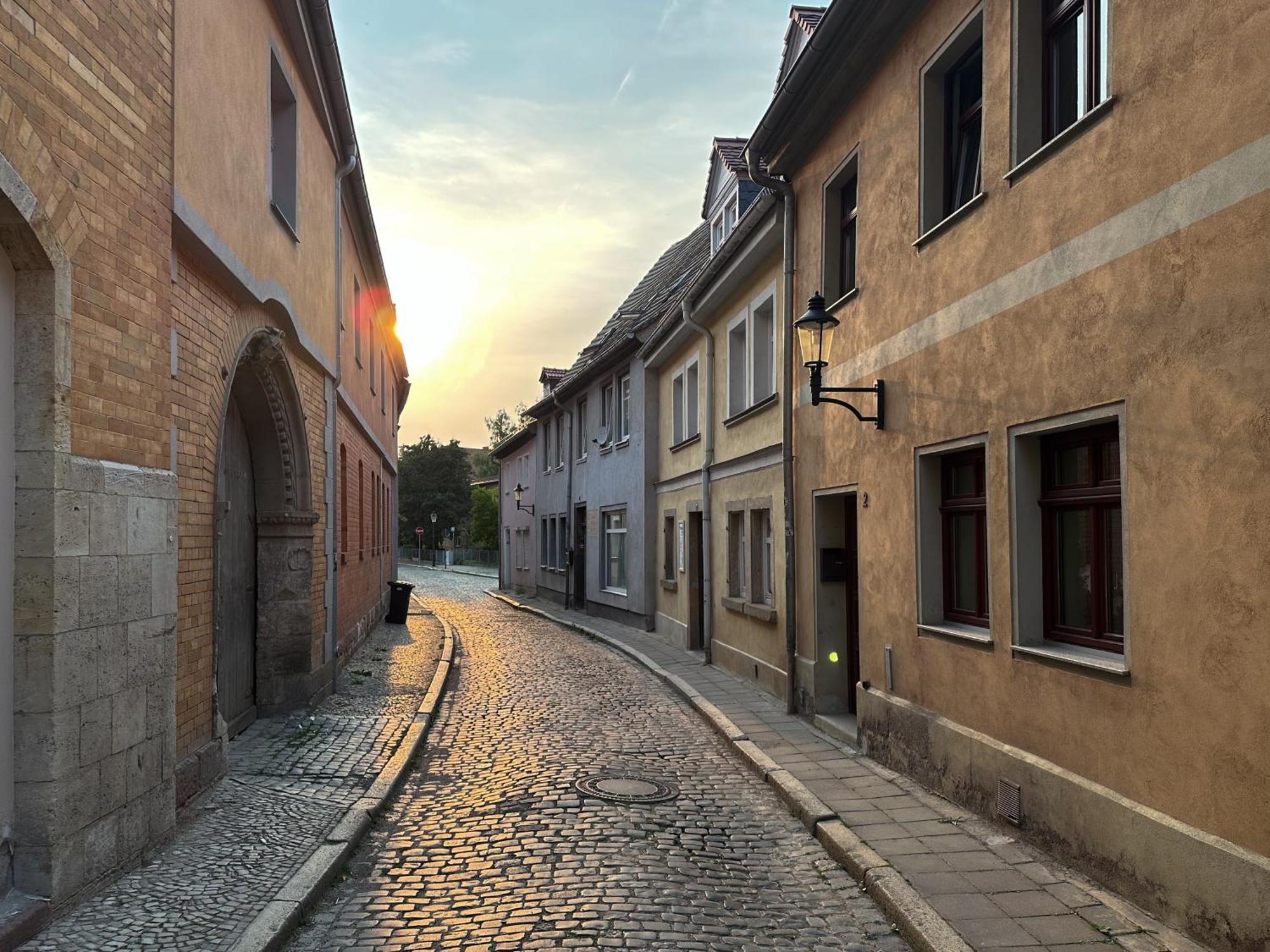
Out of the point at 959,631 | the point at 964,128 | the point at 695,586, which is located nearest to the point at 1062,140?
the point at 964,128

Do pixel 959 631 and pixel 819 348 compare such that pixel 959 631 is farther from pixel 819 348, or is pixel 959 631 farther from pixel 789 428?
pixel 789 428

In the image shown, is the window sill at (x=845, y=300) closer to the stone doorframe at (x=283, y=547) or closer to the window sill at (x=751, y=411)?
the window sill at (x=751, y=411)

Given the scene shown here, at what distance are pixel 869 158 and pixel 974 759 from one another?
5.27 meters

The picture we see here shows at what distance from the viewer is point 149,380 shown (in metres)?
6.01

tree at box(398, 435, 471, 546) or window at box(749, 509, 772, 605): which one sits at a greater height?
tree at box(398, 435, 471, 546)

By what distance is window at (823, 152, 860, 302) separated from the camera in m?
10.2

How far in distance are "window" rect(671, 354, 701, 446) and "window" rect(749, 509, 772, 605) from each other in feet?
11.5

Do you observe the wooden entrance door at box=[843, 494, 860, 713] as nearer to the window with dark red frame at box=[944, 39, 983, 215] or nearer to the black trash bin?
the window with dark red frame at box=[944, 39, 983, 215]

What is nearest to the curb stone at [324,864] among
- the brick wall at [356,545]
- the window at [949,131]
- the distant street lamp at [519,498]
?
the brick wall at [356,545]

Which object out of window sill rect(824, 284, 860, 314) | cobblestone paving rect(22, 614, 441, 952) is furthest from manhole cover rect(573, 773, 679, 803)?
window sill rect(824, 284, 860, 314)

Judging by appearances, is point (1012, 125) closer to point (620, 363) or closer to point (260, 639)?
point (260, 639)

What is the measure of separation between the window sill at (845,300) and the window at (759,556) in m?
3.57

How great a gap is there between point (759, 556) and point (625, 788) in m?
5.76

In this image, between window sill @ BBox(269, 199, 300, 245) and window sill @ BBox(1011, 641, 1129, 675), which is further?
window sill @ BBox(269, 199, 300, 245)
